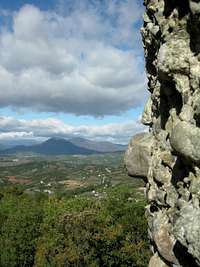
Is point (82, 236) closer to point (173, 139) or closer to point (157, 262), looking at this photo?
point (157, 262)

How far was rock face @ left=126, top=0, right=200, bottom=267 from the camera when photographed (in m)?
22.7

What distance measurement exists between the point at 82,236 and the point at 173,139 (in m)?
45.8

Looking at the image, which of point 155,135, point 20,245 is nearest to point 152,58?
point 155,135

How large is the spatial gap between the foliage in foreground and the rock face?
35.0 m

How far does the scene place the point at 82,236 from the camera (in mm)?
66375

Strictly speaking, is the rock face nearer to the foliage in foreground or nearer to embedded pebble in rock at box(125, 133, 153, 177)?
embedded pebble in rock at box(125, 133, 153, 177)

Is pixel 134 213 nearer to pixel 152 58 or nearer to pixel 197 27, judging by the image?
pixel 152 58

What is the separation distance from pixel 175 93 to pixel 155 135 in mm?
4437

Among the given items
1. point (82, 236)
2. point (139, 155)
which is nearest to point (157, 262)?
point (139, 155)

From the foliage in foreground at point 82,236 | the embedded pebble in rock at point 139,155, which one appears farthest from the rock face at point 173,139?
the foliage in foreground at point 82,236

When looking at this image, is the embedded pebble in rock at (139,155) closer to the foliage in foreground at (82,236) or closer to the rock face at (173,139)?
the rock face at (173,139)

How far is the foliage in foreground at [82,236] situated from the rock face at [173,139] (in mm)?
35044

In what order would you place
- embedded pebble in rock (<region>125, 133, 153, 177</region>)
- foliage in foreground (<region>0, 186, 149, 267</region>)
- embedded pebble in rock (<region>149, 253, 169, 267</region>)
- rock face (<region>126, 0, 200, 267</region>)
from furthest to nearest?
foliage in foreground (<region>0, 186, 149, 267</region>) → embedded pebble in rock (<region>125, 133, 153, 177</region>) → embedded pebble in rock (<region>149, 253, 169, 267</region>) → rock face (<region>126, 0, 200, 267</region>)

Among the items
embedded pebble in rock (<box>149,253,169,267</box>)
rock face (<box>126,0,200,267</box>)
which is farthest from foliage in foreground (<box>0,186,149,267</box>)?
embedded pebble in rock (<box>149,253,169,267</box>)
